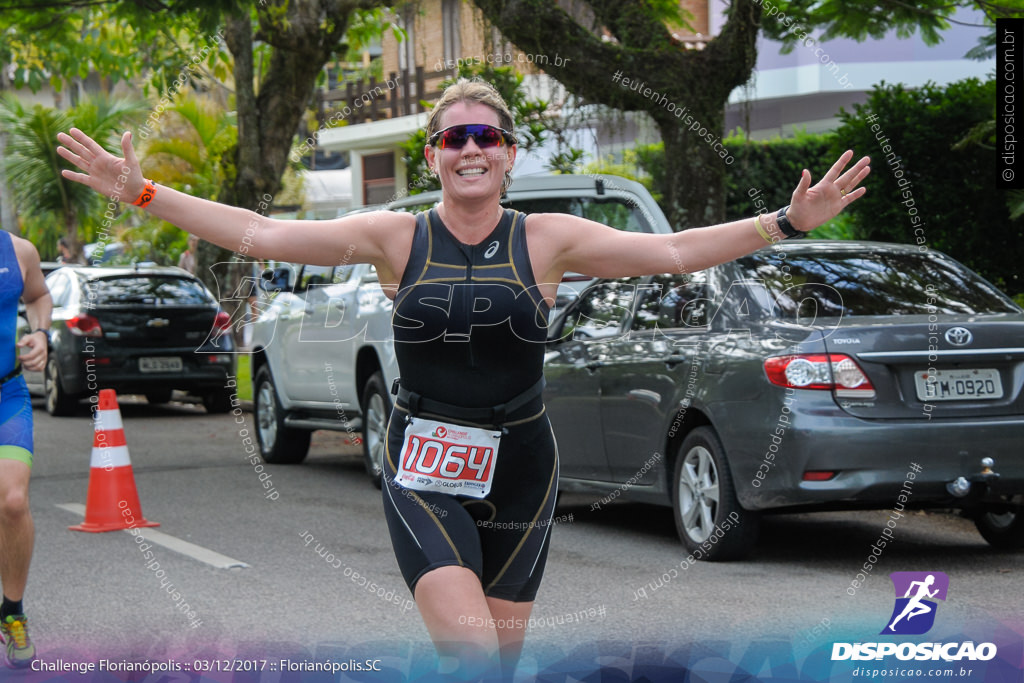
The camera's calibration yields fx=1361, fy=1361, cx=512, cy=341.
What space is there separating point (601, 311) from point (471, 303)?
4.96m

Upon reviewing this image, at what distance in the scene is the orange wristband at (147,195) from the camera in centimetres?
348

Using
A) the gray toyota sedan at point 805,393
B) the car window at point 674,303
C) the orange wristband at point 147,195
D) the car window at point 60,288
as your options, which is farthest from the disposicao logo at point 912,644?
the car window at point 60,288

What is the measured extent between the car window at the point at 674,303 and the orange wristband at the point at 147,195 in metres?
4.51

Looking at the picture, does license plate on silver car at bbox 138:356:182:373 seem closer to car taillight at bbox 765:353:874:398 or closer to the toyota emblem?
car taillight at bbox 765:353:874:398

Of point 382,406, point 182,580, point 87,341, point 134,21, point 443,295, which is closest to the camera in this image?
point 443,295

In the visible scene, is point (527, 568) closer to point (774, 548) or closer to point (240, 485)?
point (774, 548)

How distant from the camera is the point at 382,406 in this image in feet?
32.4

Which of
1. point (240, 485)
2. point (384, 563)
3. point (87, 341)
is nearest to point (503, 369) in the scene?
point (384, 563)

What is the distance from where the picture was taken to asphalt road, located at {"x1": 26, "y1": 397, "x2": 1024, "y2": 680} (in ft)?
18.9

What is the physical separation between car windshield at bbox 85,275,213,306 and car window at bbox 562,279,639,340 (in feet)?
28.7

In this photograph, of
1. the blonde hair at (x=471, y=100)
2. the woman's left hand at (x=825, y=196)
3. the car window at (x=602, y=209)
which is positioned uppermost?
the blonde hair at (x=471, y=100)

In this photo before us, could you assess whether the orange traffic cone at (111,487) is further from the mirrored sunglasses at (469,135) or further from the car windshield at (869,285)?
the mirrored sunglasses at (469,135)

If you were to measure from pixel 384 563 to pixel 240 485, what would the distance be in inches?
136

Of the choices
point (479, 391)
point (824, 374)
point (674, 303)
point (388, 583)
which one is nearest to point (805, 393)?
point (824, 374)
